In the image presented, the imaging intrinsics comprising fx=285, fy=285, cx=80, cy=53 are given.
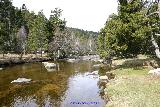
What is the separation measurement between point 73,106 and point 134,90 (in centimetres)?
638

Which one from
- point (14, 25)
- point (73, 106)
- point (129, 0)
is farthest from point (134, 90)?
point (14, 25)

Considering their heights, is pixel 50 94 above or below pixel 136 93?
below

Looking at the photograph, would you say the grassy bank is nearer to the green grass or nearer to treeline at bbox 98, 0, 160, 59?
the green grass

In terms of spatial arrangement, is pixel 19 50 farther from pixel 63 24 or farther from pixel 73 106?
pixel 73 106

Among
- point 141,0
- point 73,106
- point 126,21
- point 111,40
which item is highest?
point 141,0

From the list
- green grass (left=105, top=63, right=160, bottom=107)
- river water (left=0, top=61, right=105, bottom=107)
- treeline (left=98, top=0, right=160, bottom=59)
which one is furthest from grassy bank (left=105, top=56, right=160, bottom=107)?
treeline (left=98, top=0, right=160, bottom=59)

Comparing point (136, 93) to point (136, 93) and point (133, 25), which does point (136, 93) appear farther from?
point (133, 25)

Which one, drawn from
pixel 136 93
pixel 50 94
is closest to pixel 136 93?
pixel 136 93

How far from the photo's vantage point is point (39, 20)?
103062mm

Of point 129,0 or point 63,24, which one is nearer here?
point 129,0

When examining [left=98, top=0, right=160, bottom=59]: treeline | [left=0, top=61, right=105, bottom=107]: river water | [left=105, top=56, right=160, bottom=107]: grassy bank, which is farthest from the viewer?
[left=98, top=0, right=160, bottom=59]: treeline

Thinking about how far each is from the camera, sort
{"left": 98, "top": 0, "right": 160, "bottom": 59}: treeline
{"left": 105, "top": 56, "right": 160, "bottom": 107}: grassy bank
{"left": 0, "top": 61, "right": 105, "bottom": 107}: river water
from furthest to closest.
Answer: {"left": 98, "top": 0, "right": 160, "bottom": 59}: treeline < {"left": 0, "top": 61, "right": 105, "bottom": 107}: river water < {"left": 105, "top": 56, "right": 160, "bottom": 107}: grassy bank

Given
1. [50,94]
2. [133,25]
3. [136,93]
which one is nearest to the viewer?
[136,93]

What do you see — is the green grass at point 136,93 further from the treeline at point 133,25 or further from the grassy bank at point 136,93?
the treeline at point 133,25
